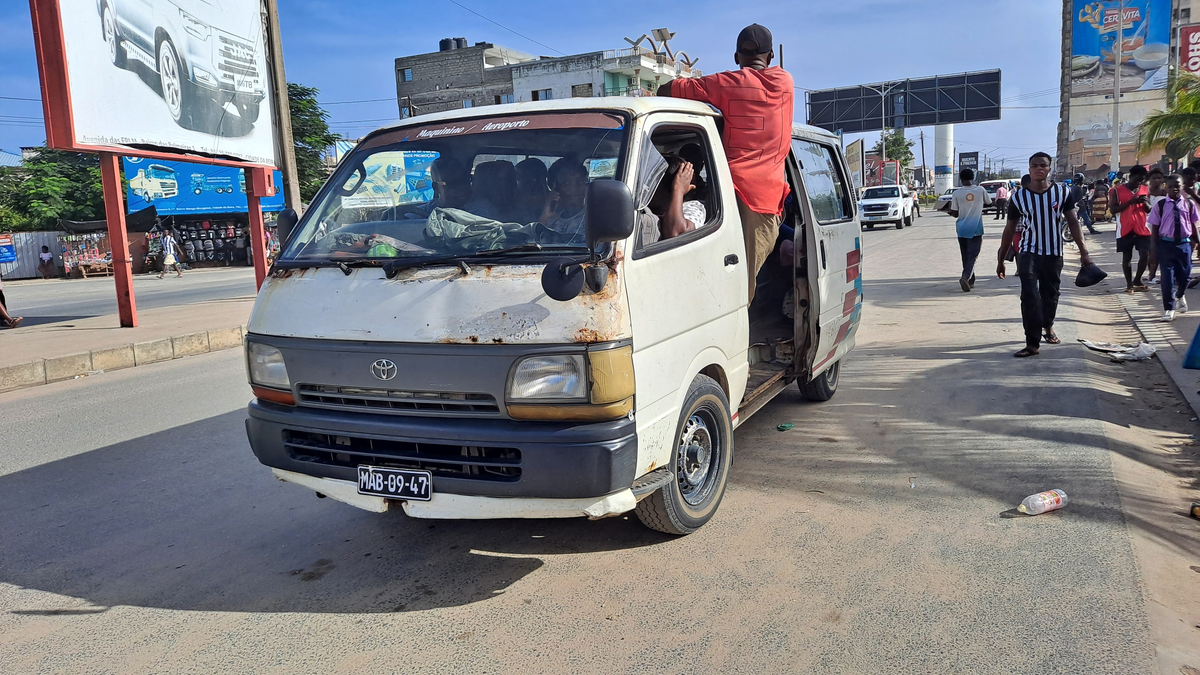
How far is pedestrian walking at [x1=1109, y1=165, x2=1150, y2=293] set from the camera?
11332 mm

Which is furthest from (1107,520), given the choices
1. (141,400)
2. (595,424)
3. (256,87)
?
(256,87)

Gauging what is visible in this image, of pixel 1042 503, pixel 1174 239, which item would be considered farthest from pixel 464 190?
pixel 1174 239

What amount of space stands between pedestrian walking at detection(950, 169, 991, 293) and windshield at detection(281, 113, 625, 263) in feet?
32.3

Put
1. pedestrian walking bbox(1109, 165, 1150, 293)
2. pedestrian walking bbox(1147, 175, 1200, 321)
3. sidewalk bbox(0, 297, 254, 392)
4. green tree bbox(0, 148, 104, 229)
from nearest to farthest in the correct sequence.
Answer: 1. sidewalk bbox(0, 297, 254, 392)
2. pedestrian walking bbox(1147, 175, 1200, 321)
3. pedestrian walking bbox(1109, 165, 1150, 293)
4. green tree bbox(0, 148, 104, 229)

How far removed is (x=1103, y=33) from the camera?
217 feet

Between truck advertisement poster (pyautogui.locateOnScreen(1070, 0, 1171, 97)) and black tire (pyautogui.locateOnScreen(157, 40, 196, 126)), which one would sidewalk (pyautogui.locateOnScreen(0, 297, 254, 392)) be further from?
truck advertisement poster (pyautogui.locateOnScreen(1070, 0, 1171, 97))

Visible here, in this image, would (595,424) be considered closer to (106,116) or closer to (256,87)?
(106,116)

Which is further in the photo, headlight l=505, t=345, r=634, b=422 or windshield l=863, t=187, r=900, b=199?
windshield l=863, t=187, r=900, b=199

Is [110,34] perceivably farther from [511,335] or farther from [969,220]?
[969,220]

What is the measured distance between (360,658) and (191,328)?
9.75 meters

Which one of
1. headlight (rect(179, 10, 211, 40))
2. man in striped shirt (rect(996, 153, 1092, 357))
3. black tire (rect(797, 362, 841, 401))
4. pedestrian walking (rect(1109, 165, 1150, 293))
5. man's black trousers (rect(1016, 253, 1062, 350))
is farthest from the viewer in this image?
headlight (rect(179, 10, 211, 40))

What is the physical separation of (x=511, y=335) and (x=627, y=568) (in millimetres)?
1131

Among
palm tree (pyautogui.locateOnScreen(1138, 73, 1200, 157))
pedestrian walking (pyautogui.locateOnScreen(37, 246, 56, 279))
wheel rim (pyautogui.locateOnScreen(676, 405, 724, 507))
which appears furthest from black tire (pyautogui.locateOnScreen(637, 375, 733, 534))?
pedestrian walking (pyautogui.locateOnScreen(37, 246, 56, 279))

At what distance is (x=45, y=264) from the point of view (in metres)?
31.5
